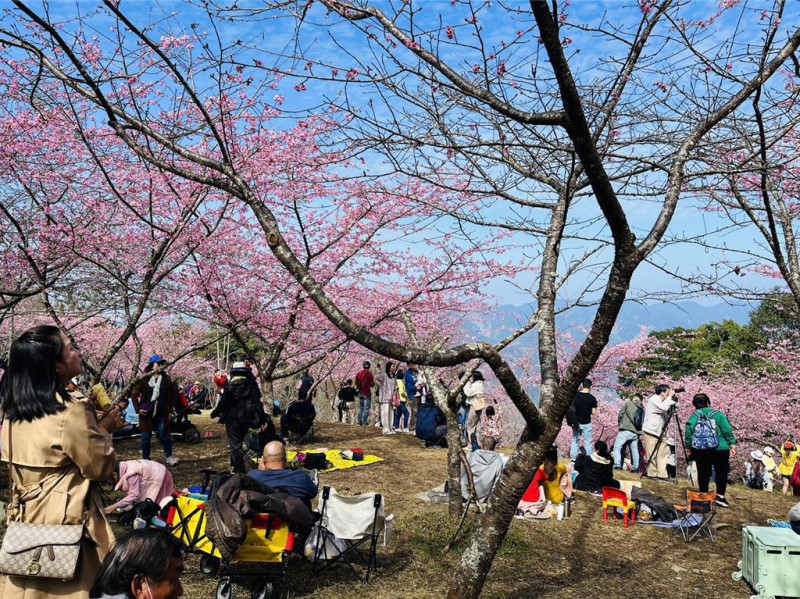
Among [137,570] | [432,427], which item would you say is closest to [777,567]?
[137,570]

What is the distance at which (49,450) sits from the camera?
104 inches

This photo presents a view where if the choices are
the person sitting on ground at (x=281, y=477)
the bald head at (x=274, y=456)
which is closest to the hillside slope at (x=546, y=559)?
the person sitting on ground at (x=281, y=477)

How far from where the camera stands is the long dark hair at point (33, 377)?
2.62 meters

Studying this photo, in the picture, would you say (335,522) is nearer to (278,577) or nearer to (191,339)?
(278,577)

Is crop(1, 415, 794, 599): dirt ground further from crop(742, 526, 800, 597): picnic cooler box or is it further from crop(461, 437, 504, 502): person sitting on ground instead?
crop(461, 437, 504, 502): person sitting on ground

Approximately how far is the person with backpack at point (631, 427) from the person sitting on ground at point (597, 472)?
8.76ft

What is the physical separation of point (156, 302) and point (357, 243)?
14.5 ft

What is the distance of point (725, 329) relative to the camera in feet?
105

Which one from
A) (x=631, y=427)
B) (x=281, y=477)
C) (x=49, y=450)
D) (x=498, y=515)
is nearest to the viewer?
(x=49, y=450)

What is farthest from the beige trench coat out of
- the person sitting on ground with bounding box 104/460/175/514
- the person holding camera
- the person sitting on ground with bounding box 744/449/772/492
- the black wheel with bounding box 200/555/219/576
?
the person sitting on ground with bounding box 744/449/772/492

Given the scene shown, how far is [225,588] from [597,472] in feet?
19.9

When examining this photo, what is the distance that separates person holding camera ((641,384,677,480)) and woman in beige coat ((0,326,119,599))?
1061 centimetres

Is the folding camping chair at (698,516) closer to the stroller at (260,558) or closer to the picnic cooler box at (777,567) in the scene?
the picnic cooler box at (777,567)

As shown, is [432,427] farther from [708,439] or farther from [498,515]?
[498,515]
